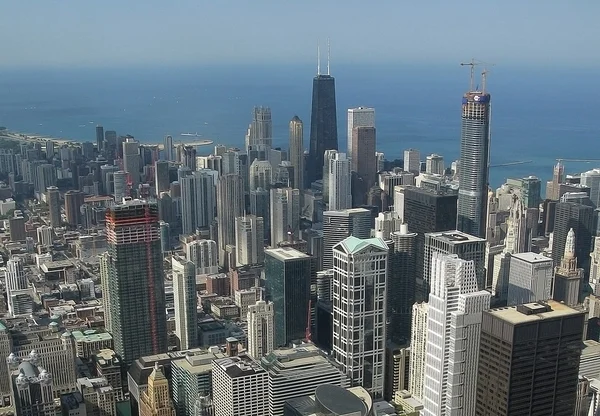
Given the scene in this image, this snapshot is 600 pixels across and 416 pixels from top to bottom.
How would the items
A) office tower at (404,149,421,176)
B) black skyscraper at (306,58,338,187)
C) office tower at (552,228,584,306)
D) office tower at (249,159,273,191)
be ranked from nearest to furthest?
1. office tower at (552,228,584,306)
2. office tower at (249,159,273,191)
3. office tower at (404,149,421,176)
4. black skyscraper at (306,58,338,187)

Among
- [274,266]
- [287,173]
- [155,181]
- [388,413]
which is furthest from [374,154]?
[388,413]

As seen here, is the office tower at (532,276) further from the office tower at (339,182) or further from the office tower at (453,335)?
the office tower at (339,182)

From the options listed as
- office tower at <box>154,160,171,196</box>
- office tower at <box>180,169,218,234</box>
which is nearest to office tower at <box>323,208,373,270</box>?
office tower at <box>180,169,218,234</box>

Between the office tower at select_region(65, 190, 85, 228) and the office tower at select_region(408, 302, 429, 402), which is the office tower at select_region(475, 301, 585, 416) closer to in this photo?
the office tower at select_region(408, 302, 429, 402)

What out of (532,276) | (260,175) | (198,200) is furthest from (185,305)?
(260,175)

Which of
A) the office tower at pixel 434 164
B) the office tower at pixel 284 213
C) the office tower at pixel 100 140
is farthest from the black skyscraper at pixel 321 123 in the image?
the office tower at pixel 100 140
